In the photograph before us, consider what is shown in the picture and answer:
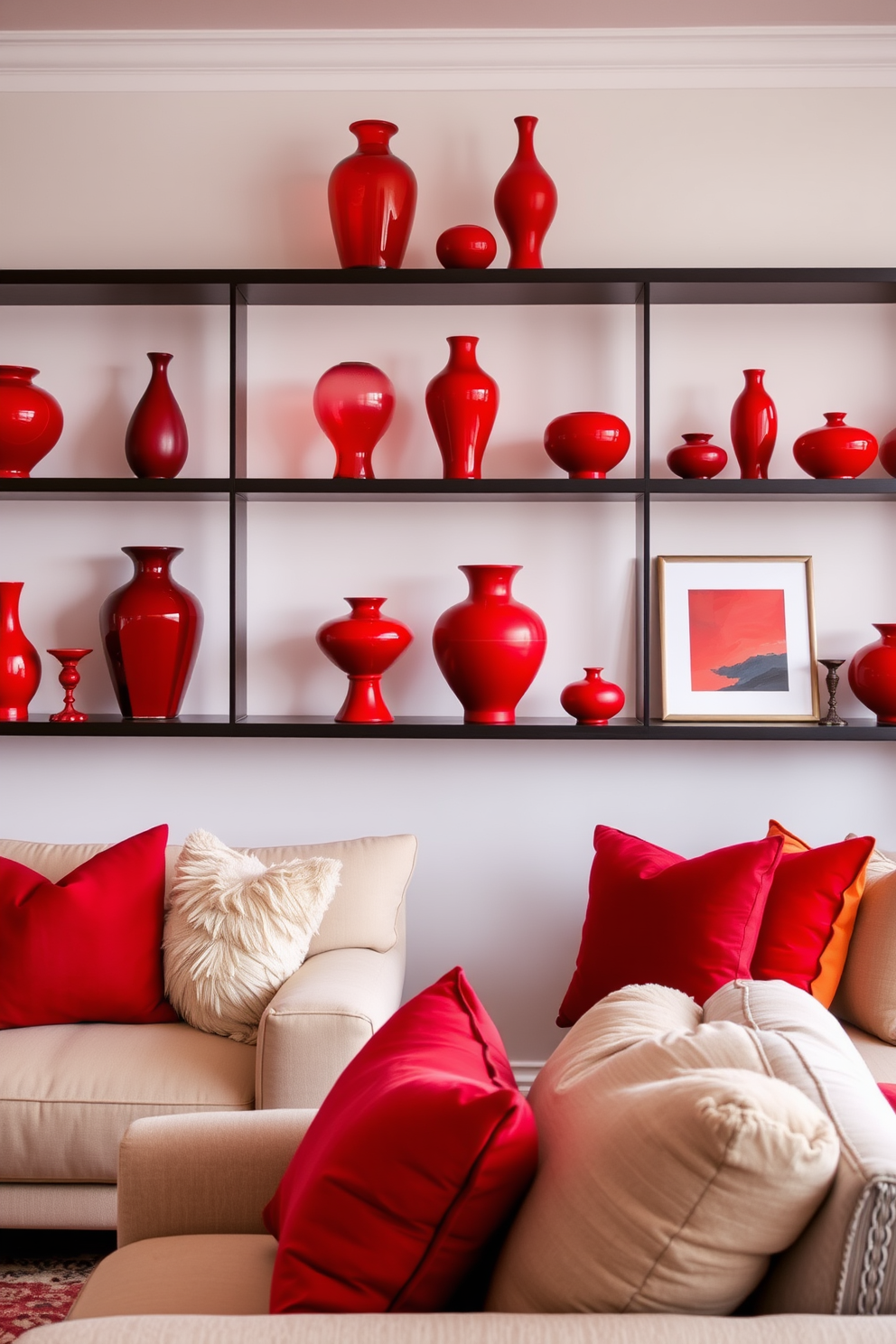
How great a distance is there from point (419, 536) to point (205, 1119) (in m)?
1.78

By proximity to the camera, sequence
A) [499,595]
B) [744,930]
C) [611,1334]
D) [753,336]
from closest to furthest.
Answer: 1. [611,1334]
2. [744,930]
3. [499,595]
4. [753,336]

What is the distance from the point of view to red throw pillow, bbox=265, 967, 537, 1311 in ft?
3.42

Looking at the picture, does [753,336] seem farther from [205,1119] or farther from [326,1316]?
[326,1316]

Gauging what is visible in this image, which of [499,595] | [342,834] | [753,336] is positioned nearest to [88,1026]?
[342,834]

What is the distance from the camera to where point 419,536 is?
10.0 feet

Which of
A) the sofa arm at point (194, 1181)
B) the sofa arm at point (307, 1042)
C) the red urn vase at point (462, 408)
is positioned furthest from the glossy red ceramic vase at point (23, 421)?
the sofa arm at point (194, 1181)

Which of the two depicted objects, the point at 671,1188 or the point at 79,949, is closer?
the point at 671,1188

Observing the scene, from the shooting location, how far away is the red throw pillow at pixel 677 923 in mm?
2246

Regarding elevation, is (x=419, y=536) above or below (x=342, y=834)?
above


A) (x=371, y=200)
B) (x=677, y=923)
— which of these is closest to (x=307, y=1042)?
(x=677, y=923)

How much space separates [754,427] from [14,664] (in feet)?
6.45

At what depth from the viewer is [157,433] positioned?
2.88m

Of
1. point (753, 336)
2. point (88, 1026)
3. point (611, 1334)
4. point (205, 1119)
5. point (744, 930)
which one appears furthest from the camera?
point (753, 336)

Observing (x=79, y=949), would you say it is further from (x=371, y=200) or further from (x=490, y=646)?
(x=371, y=200)
